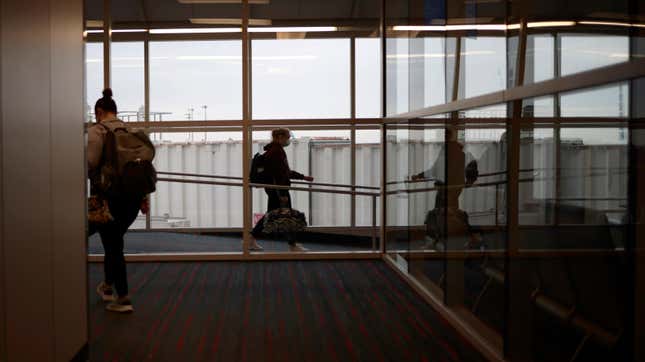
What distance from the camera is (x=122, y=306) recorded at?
549 centimetres

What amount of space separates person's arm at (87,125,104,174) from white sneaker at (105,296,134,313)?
3.45ft

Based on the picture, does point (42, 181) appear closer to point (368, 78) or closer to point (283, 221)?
point (283, 221)

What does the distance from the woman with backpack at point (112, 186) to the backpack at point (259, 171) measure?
8.07ft

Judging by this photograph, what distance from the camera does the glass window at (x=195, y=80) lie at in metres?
8.02

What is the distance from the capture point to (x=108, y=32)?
789cm

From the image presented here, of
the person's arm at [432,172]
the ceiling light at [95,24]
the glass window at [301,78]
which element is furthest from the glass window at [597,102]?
the ceiling light at [95,24]

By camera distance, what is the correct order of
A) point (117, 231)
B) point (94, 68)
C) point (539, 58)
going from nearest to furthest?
point (539, 58)
point (117, 231)
point (94, 68)

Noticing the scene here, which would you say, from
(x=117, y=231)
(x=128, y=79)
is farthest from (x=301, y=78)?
(x=117, y=231)

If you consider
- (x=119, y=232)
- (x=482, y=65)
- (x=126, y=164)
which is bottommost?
(x=119, y=232)

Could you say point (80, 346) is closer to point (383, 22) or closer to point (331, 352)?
point (331, 352)

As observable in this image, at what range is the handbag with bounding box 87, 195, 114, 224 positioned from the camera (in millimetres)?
5199

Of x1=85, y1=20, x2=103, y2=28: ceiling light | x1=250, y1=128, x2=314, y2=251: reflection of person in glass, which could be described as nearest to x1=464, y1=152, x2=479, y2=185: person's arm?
x1=250, y1=128, x2=314, y2=251: reflection of person in glass

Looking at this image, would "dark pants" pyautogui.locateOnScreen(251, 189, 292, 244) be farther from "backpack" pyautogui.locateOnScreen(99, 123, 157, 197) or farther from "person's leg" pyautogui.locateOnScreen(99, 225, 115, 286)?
"backpack" pyautogui.locateOnScreen(99, 123, 157, 197)

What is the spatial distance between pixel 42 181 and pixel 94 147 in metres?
1.86
